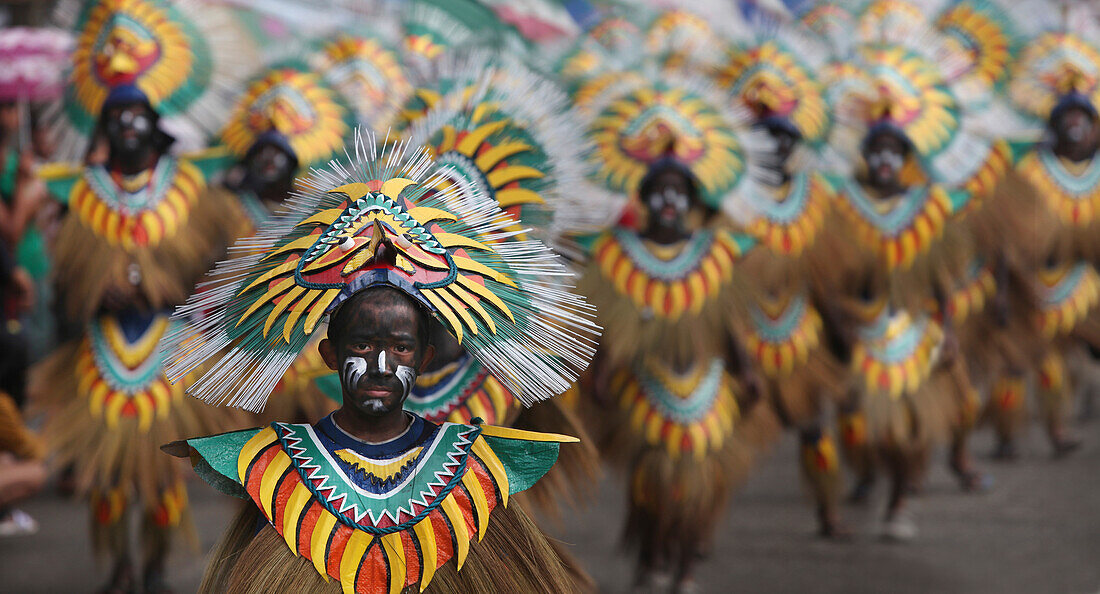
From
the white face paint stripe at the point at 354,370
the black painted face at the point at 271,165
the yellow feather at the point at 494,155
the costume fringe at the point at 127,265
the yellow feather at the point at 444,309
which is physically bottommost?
the costume fringe at the point at 127,265

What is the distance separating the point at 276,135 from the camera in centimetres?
519

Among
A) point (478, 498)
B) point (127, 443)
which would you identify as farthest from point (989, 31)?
point (478, 498)

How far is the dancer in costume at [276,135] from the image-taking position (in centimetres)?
521

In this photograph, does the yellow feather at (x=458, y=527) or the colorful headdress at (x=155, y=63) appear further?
the colorful headdress at (x=155, y=63)

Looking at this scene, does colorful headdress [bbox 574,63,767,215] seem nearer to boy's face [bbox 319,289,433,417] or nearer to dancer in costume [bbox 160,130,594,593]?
dancer in costume [bbox 160,130,594,593]

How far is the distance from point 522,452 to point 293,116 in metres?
3.20

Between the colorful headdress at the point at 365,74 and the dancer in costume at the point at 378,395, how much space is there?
260 centimetres

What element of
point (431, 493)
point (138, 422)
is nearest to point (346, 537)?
point (431, 493)

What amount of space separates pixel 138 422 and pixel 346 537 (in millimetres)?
2616

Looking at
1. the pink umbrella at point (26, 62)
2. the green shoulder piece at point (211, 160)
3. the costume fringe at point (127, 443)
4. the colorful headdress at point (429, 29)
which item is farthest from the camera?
the pink umbrella at point (26, 62)

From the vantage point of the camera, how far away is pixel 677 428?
16.0 feet

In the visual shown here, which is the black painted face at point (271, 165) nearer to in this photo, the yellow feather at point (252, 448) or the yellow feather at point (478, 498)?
the yellow feather at point (252, 448)

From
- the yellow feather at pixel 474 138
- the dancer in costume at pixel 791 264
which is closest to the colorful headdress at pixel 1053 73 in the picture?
the dancer in costume at pixel 791 264

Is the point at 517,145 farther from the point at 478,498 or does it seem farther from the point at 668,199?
the point at 478,498
